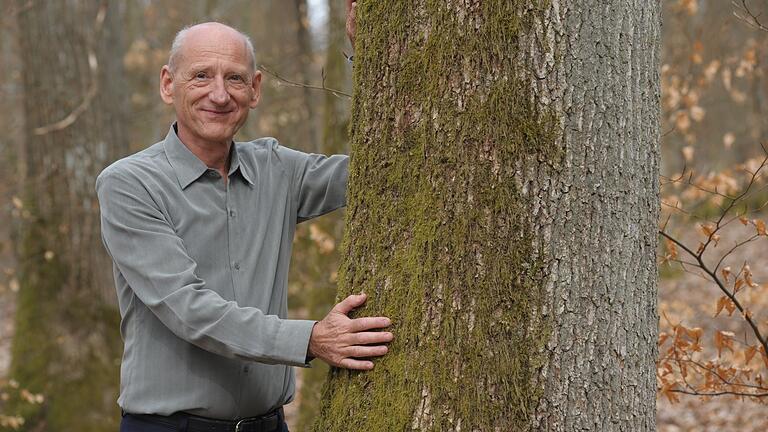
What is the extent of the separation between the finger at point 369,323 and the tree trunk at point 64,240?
5.10 metres

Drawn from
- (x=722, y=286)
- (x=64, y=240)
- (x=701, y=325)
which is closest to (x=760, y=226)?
(x=722, y=286)

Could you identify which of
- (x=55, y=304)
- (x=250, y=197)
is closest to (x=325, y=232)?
(x=55, y=304)

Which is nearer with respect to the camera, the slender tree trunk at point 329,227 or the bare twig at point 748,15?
the bare twig at point 748,15

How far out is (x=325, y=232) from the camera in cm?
716

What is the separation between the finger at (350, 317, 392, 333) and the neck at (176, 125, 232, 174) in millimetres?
985

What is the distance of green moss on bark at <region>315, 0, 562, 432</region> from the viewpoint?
2.23 m

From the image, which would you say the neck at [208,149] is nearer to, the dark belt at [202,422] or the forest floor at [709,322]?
the dark belt at [202,422]

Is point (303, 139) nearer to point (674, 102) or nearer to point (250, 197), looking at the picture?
point (674, 102)

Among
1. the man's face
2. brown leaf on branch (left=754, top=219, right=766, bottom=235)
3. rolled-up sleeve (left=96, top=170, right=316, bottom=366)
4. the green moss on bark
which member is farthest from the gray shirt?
brown leaf on branch (left=754, top=219, right=766, bottom=235)

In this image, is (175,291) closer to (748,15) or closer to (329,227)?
(748,15)

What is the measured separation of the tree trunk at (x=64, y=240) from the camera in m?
6.78

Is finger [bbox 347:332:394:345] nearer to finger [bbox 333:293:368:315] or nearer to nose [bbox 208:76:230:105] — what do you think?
finger [bbox 333:293:368:315]

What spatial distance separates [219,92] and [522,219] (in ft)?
4.39

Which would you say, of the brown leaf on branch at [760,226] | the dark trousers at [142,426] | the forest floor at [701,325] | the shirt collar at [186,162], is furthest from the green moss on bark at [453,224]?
the forest floor at [701,325]
